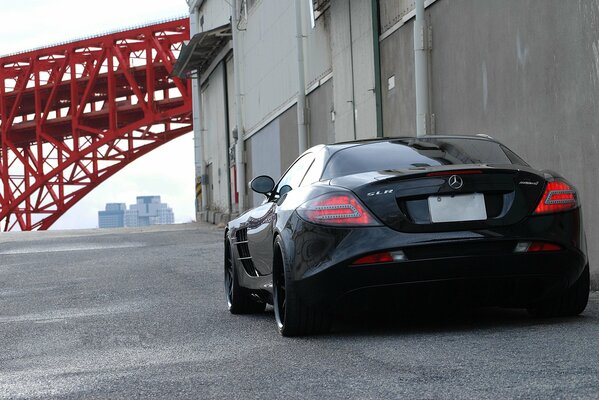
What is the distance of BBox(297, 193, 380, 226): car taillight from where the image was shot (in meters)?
5.86

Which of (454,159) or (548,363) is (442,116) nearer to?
(454,159)

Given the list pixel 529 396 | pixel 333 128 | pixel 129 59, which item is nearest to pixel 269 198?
pixel 529 396

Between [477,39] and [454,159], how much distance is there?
538 centimetres

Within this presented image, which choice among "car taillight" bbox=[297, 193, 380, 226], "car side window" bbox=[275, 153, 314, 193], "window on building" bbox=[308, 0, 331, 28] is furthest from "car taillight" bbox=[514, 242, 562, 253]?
"window on building" bbox=[308, 0, 331, 28]

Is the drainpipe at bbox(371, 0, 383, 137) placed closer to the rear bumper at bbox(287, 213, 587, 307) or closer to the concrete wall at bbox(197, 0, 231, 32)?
the rear bumper at bbox(287, 213, 587, 307)

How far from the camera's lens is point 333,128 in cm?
1947

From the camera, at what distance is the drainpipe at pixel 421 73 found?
12.9m

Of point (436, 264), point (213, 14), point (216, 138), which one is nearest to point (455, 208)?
point (436, 264)

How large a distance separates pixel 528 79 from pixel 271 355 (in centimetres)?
520

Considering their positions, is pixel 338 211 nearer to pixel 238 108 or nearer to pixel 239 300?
pixel 239 300

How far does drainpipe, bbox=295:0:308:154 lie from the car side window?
13.9m

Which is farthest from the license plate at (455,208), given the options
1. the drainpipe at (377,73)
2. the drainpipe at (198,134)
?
the drainpipe at (198,134)

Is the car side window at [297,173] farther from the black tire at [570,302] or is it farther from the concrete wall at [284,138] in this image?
the concrete wall at [284,138]

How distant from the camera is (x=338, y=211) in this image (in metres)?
5.94
